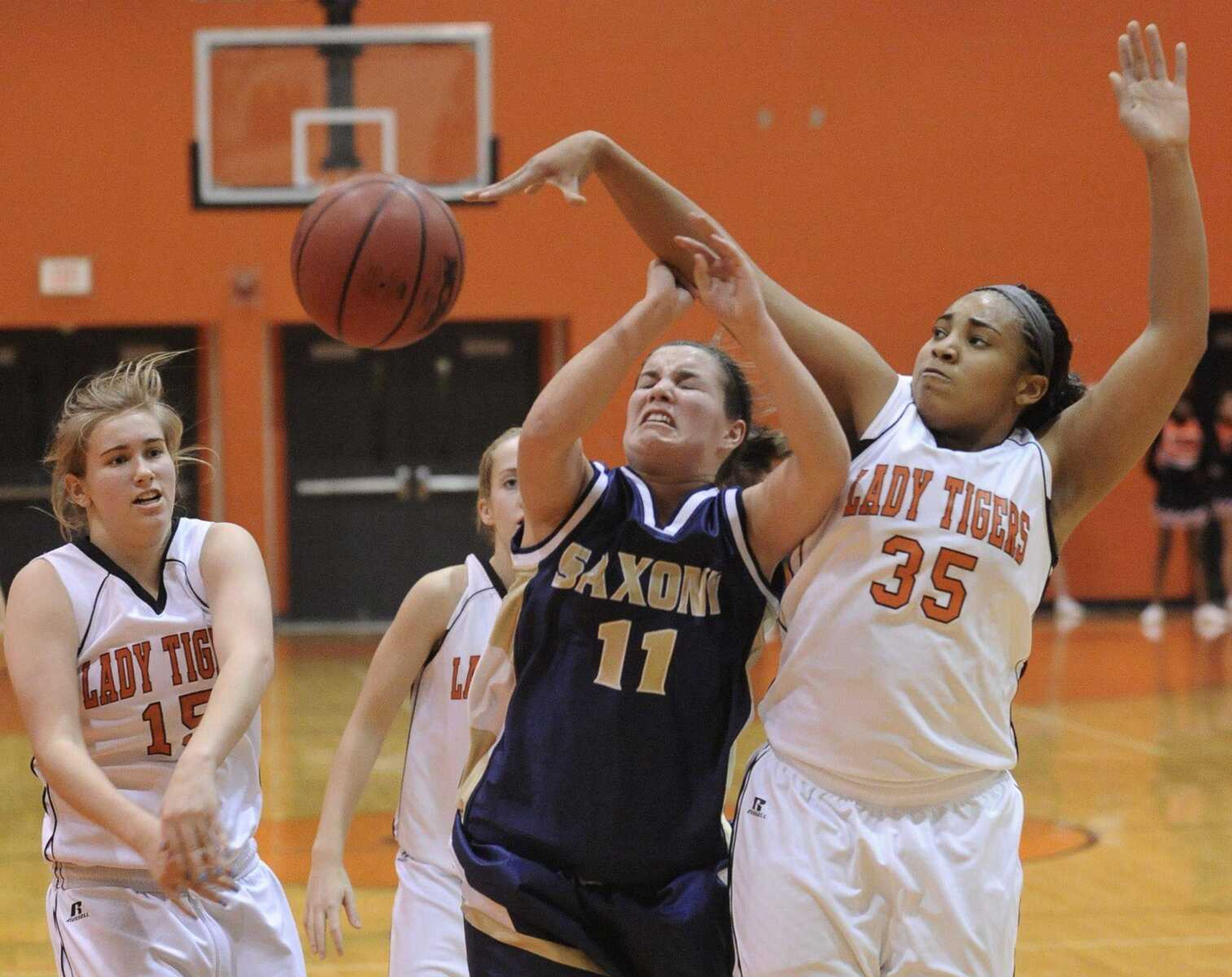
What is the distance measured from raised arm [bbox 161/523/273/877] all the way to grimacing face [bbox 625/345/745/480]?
0.71 meters

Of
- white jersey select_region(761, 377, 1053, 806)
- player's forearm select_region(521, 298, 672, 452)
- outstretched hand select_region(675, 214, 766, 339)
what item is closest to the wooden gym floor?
white jersey select_region(761, 377, 1053, 806)

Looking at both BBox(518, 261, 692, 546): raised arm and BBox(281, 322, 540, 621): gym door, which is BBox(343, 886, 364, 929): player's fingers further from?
BBox(281, 322, 540, 621): gym door

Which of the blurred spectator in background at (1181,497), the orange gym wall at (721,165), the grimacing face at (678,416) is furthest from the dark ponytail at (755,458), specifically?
the blurred spectator in background at (1181,497)

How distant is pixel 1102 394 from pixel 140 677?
5.65ft

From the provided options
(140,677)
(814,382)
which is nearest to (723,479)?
(814,382)

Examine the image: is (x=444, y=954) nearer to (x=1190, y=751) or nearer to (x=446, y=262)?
(x=446, y=262)

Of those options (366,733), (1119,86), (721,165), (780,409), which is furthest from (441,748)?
(721,165)

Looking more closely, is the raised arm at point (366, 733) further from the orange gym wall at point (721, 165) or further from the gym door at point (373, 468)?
the gym door at point (373, 468)

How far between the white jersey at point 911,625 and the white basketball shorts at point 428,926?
3.30 ft

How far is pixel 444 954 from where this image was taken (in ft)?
10.3

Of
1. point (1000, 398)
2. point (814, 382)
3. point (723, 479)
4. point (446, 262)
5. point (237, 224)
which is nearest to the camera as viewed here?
point (814, 382)

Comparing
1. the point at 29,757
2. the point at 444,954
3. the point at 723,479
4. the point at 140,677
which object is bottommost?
the point at 29,757

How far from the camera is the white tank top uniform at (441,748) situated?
324 centimetres

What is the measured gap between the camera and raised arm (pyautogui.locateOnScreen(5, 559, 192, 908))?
2404 millimetres
